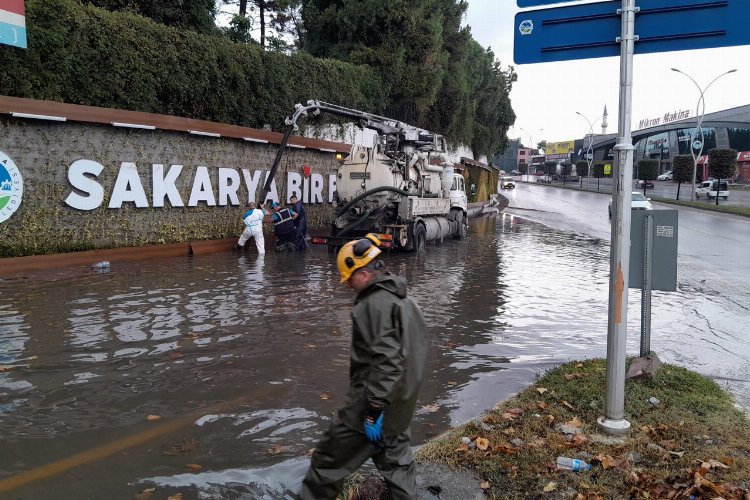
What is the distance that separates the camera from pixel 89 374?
20.2 ft

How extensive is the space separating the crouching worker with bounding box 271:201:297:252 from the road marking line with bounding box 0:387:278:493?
11.7m

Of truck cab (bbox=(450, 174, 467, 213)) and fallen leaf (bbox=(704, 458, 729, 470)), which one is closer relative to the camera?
fallen leaf (bbox=(704, 458, 729, 470))

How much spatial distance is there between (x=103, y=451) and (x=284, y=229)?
12958 millimetres

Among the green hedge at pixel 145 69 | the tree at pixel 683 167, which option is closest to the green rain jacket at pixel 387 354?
the green hedge at pixel 145 69

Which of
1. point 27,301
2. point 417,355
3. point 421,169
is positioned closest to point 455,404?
point 417,355

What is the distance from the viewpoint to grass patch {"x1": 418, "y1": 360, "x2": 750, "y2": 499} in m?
3.86

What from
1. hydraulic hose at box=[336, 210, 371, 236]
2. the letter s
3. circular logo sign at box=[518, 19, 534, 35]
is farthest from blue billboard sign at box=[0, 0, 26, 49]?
circular logo sign at box=[518, 19, 534, 35]

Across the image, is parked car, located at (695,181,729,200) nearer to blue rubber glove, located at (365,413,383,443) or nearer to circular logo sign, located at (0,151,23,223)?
circular logo sign, located at (0,151,23,223)

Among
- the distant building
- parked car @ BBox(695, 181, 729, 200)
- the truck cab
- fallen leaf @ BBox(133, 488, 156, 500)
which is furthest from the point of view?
the distant building

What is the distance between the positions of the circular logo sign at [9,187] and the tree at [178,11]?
400 inches

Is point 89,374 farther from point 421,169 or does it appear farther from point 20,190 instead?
point 421,169

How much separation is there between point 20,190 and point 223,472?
11025 mm

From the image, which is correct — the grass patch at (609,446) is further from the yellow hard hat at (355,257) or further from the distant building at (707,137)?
the distant building at (707,137)

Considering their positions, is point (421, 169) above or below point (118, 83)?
below
